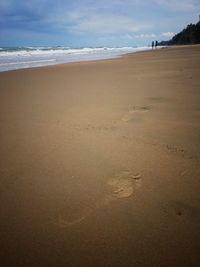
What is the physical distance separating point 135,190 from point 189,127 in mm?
1266

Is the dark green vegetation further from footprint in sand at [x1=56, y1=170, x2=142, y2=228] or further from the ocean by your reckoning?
footprint in sand at [x1=56, y1=170, x2=142, y2=228]

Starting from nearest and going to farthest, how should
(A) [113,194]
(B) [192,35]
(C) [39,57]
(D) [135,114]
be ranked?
1. (A) [113,194]
2. (D) [135,114]
3. (C) [39,57]
4. (B) [192,35]

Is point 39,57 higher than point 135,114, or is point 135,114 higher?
point 39,57

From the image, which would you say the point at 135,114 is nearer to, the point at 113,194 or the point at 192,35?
the point at 113,194

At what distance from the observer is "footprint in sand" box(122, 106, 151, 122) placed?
2751 millimetres

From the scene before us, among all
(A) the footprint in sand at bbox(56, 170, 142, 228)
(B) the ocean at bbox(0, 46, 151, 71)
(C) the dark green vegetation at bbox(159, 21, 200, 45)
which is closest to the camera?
(A) the footprint in sand at bbox(56, 170, 142, 228)

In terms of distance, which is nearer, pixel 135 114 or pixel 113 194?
pixel 113 194

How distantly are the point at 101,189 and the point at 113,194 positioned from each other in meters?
0.10

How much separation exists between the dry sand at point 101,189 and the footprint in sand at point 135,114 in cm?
1

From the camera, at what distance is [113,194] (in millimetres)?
1478

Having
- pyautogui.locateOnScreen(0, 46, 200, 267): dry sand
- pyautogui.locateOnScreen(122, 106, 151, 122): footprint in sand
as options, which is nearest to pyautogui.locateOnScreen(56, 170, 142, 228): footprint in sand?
pyautogui.locateOnScreen(0, 46, 200, 267): dry sand

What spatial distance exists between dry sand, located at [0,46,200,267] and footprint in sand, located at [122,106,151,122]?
1 cm

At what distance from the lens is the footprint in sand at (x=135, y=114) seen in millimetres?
2751

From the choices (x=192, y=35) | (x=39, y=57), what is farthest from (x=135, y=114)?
(x=192, y=35)
